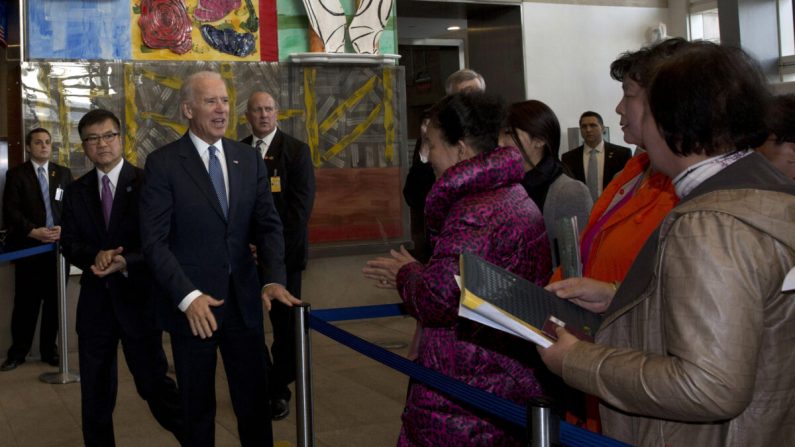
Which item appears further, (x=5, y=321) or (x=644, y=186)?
(x=5, y=321)

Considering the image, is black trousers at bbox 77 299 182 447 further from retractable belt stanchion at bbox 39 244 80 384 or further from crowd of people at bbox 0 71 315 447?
retractable belt stanchion at bbox 39 244 80 384

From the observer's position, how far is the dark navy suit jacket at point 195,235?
11.4ft

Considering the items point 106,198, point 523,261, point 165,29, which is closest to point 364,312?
point 523,261

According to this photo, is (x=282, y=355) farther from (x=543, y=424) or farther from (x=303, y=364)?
(x=543, y=424)

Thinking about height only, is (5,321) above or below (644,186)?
below

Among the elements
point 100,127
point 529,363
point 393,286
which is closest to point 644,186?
point 529,363

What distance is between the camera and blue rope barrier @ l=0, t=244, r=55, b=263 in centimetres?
600

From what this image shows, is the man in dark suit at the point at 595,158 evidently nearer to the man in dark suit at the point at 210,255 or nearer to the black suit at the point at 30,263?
the black suit at the point at 30,263

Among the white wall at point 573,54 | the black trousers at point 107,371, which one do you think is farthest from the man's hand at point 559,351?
the white wall at point 573,54

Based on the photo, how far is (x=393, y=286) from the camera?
270 centimetres

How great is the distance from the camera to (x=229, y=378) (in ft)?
12.1

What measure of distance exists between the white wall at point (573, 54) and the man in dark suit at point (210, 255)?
672 cm

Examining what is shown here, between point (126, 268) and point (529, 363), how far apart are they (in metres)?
2.15

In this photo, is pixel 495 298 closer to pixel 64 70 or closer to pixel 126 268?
pixel 126 268
